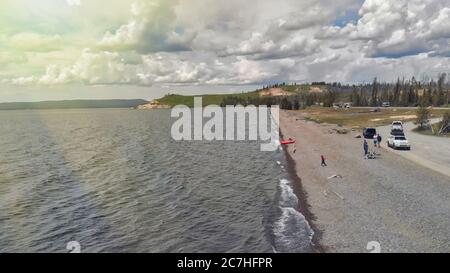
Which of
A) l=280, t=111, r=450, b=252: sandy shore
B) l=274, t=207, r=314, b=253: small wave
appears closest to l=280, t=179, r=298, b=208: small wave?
l=280, t=111, r=450, b=252: sandy shore

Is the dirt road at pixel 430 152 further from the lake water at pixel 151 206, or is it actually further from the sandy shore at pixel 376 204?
the lake water at pixel 151 206

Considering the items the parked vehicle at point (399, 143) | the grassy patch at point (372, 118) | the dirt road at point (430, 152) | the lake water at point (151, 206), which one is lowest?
the lake water at point (151, 206)

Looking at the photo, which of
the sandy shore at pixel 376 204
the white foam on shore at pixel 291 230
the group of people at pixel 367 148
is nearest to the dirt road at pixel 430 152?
the sandy shore at pixel 376 204

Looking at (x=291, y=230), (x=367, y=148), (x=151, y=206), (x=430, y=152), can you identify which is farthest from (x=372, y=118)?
(x=291, y=230)

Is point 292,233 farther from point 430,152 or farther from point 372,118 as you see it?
point 372,118

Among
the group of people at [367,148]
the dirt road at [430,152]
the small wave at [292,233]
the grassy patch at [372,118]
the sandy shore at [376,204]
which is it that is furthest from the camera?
the grassy patch at [372,118]

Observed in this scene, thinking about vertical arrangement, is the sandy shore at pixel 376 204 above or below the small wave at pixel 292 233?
above
